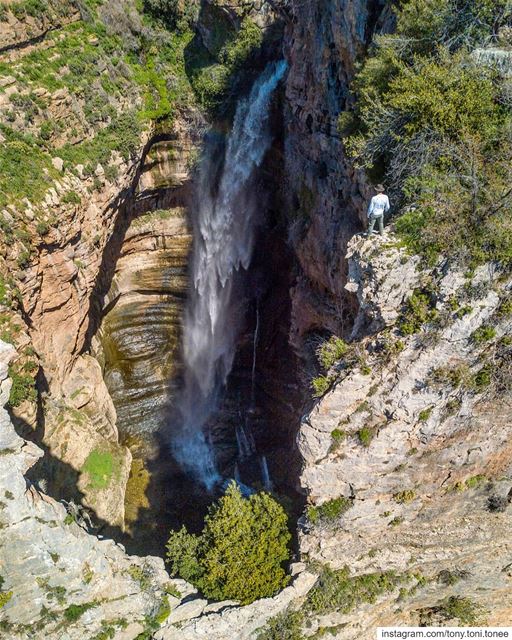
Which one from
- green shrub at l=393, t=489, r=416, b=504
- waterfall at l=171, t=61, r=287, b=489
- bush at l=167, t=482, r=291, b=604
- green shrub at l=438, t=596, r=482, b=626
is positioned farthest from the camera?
waterfall at l=171, t=61, r=287, b=489

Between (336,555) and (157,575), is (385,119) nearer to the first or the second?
(336,555)

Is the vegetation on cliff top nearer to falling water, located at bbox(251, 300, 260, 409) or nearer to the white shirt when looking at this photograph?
the white shirt

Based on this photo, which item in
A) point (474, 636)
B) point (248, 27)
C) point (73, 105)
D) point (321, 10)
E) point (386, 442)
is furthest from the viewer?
point (248, 27)

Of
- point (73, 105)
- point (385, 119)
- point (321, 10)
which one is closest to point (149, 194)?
point (73, 105)

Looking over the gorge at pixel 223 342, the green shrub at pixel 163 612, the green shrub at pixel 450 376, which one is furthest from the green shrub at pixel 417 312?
the green shrub at pixel 163 612

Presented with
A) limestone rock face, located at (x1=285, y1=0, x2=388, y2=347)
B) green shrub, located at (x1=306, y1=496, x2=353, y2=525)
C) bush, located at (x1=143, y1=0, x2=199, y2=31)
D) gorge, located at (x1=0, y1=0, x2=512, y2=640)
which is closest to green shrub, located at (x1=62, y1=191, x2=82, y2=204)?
gorge, located at (x1=0, y1=0, x2=512, y2=640)

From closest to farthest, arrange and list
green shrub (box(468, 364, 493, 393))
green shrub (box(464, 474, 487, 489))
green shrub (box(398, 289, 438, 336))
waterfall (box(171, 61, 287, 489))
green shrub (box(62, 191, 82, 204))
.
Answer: green shrub (box(398, 289, 438, 336)) < green shrub (box(468, 364, 493, 393)) < green shrub (box(464, 474, 487, 489)) < green shrub (box(62, 191, 82, 204)) < waterfall (box(171, 61, 287, 489))
